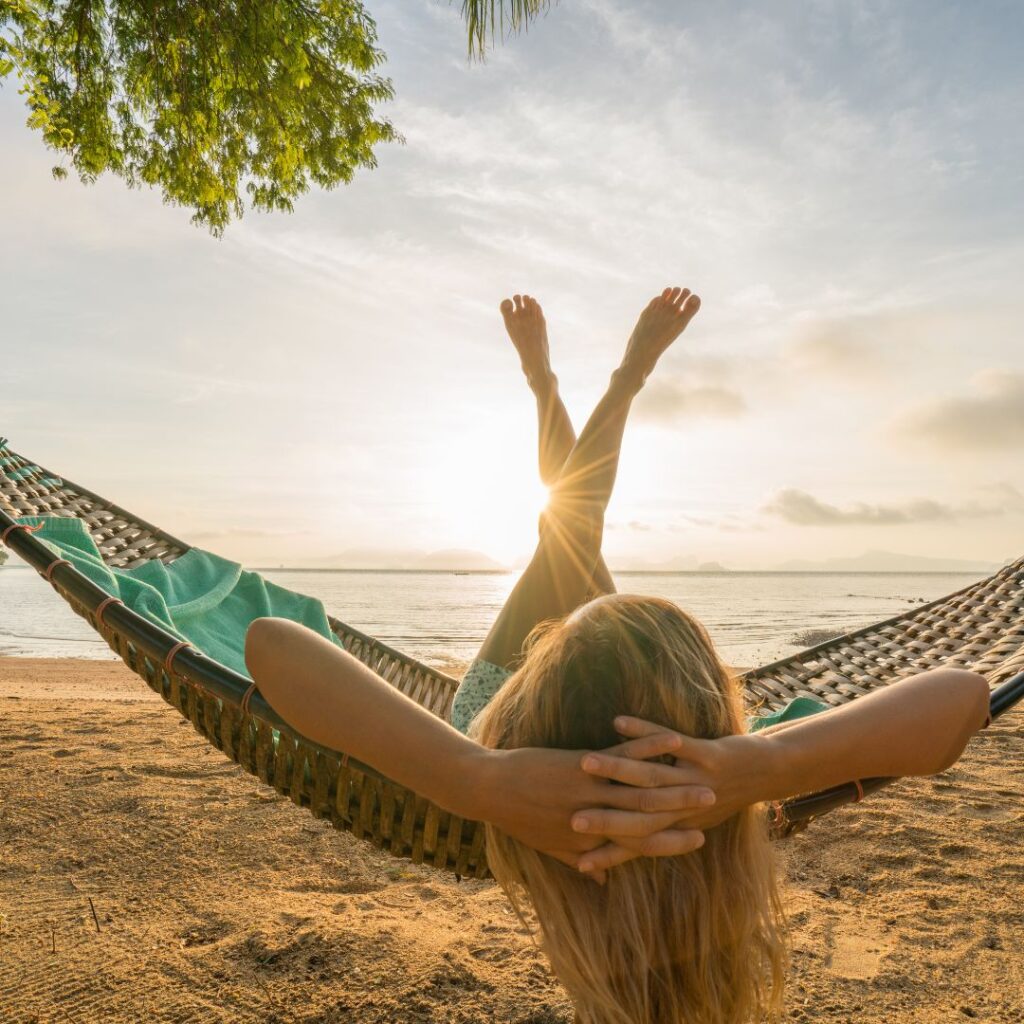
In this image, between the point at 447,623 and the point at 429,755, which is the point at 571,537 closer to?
the point at 429,755

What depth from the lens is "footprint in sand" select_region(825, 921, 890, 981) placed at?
5.16ft

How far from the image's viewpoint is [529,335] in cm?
228

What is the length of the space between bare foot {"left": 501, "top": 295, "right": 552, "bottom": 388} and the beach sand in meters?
1.40

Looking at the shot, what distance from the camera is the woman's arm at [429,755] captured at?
808 millimetres

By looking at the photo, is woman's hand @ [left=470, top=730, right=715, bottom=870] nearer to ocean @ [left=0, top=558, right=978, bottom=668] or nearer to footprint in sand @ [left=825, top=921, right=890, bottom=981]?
footprint in sand @ [left=825, top=921, right=890, bottom=981]

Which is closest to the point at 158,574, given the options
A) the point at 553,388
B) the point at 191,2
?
the point at 553,388

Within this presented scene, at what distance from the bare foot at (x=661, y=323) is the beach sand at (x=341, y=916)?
1.30 m

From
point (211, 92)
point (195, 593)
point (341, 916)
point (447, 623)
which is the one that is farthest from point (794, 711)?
point (447, 623)

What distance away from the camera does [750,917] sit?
90cm

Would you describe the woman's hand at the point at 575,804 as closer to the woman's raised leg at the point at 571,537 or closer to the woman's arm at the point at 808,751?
the woman's arm at the point at 808,751

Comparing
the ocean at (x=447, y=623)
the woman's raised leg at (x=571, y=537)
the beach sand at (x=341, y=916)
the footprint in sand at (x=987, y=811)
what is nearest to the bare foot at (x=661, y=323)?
the woman's raised leg at (x=571, y=537)

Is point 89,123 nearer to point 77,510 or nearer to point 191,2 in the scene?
point 191,2

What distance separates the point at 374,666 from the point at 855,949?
59.5 inches

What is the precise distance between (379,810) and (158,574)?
1.43 meters
